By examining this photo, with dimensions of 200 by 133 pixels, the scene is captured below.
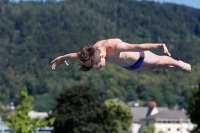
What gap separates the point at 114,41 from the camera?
15.4 m

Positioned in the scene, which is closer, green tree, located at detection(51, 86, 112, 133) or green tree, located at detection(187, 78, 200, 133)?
green tree, located at detection(51, 86, 112, 133)

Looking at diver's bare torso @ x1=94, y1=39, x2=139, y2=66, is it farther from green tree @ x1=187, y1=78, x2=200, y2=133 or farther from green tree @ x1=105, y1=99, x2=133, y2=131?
green tree @ x1=105, y1=99, x2=133, y2=131

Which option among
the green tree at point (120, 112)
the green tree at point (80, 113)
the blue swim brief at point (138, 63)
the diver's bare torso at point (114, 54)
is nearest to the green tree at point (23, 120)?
the green tree at point (80, 113)

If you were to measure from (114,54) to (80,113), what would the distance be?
6597 cm

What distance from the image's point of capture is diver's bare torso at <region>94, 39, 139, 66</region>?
15398mm

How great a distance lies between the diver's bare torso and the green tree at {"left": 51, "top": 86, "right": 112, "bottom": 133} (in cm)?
6293

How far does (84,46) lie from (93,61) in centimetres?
40

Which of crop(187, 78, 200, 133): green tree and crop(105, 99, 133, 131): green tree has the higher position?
crop(187, 78, 200, 133): green tree

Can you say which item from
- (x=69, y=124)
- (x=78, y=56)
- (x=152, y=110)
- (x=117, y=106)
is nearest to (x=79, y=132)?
(x=69, y=124)

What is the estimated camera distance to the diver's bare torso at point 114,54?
15398 mm

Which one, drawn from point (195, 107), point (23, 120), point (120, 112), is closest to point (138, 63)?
point (23, 120)

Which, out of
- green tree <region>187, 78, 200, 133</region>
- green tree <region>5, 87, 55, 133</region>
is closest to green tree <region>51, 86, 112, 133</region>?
green tree <region>187, 78, 200, 133</region>

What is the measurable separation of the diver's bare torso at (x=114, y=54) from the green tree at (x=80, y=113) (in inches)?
2478

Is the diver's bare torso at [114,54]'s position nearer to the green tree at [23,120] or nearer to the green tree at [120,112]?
the green tree at [23,120]
